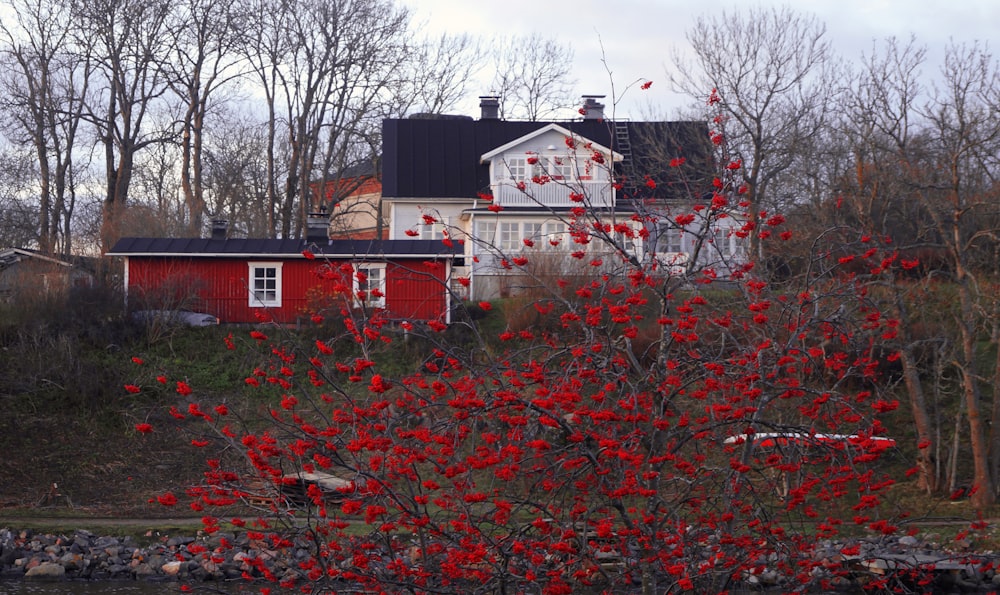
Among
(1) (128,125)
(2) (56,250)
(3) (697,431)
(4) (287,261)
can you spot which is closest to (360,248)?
(4) (287,261)

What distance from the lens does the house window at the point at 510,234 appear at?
106 ft

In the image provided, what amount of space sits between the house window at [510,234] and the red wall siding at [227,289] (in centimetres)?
596

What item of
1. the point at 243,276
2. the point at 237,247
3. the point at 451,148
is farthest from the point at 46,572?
the point at 451,148

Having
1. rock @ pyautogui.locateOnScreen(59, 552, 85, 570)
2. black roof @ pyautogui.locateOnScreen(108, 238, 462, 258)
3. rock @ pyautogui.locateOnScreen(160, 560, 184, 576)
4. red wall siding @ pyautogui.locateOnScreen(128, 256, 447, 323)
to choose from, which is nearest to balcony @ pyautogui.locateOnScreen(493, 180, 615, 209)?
black roof @ pyautogui.locateOnScreen(108, 238, 462, 258)

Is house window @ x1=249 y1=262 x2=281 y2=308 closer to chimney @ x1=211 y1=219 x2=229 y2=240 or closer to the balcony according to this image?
chimney @ x1=211 y1=219 x2=229 y2=240

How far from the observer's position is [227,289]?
27000mm

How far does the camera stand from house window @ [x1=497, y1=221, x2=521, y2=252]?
32.3 m

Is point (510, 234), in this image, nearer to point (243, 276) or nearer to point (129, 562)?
point (243, 276)

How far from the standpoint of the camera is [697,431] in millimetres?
5758

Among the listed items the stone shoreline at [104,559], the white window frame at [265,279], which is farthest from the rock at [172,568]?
the white window frame at [265,279]

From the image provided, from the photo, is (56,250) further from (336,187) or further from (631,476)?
(631,476)

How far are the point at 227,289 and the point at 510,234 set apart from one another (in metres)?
9.54

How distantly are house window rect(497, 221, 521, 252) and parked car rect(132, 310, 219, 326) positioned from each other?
975cm

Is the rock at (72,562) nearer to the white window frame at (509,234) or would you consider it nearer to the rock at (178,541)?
the rock at (178,541)
